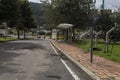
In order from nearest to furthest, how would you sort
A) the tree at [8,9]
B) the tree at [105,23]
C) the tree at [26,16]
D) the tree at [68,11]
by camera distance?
the tree at [8,9]
the tree at [68,11]
the tree at [105,23]
the tree at [26,16]

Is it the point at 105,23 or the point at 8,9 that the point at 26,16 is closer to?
the point at 105,23

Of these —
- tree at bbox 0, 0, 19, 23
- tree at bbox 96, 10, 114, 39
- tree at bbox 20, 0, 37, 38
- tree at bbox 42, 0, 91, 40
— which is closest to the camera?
tree at bbox 0, 0, 19, 23

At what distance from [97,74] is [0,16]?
147 feet

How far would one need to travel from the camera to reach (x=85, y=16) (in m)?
64.0

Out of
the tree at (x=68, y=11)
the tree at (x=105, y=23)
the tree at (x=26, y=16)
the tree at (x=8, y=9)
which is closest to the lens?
the tree at (x=8, y=9)

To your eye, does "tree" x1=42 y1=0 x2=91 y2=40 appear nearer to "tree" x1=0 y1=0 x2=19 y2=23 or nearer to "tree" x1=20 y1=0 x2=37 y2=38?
"tree" x1=0 y1=0 x2=19 y2=23

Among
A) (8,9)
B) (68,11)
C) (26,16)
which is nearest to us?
(8,9)

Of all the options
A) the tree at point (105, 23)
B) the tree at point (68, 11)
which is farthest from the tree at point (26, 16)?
the tree at point (105, 23)

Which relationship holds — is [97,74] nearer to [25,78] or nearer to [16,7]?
[25,78]

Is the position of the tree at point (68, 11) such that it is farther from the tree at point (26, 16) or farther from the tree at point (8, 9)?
the tree at point (26, 16)

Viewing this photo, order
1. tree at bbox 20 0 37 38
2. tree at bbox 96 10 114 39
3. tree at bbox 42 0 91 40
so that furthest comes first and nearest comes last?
tree at bbox 20 0 37 38, tree at bbox 96 10 114 39, tree at bbox 42 0 91 40

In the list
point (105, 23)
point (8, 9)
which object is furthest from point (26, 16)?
point (8, 9)

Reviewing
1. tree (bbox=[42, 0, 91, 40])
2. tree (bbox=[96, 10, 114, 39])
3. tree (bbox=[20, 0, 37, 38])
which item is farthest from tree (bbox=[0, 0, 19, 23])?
tree (bbox=[20, 0, 37, 38])

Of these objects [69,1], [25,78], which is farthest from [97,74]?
[69,1]
